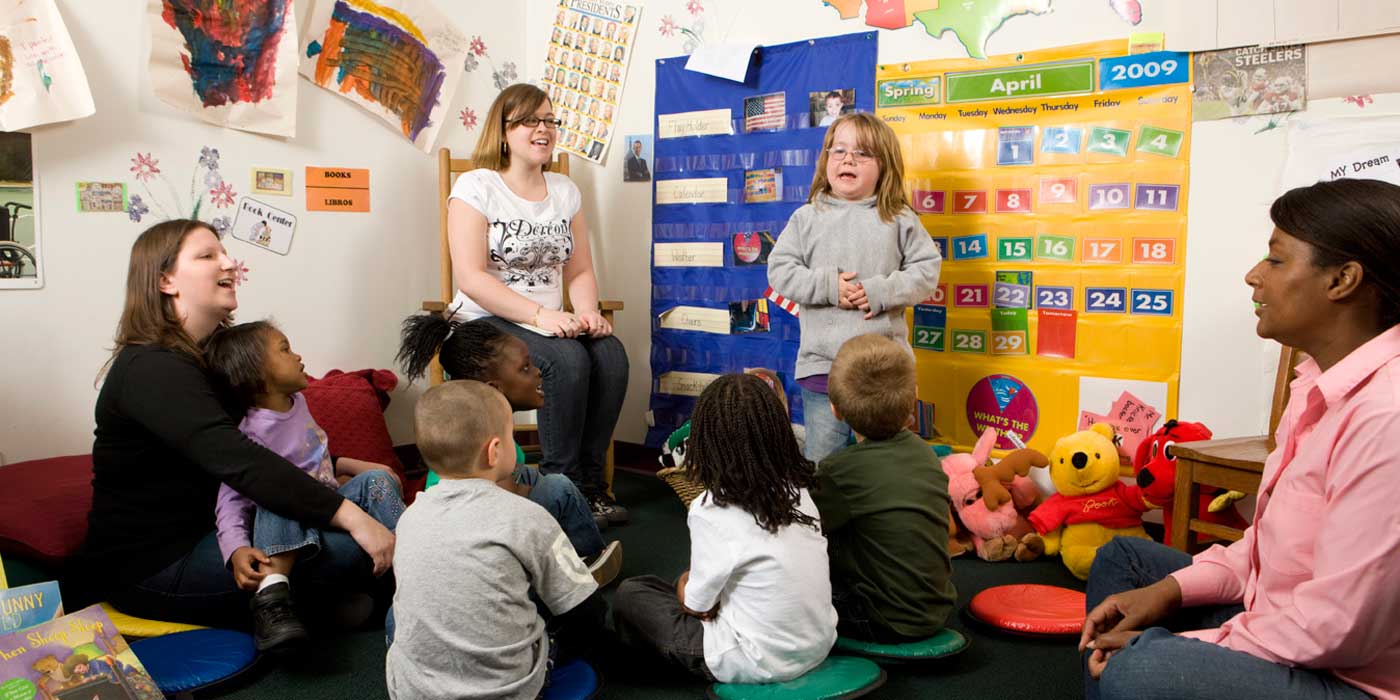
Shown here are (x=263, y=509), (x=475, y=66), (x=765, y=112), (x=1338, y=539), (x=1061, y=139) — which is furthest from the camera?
(x=475, y=66)

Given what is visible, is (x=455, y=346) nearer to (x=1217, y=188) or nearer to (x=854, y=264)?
(x=854, y=264)

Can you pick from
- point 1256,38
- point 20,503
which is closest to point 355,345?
point 20,503

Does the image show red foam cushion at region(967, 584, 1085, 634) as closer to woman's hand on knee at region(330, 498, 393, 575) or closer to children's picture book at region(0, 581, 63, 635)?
woman's hand on knee at region(330, 498, 393, 575)

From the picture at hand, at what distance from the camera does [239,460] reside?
189 cm

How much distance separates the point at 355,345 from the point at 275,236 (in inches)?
17.1

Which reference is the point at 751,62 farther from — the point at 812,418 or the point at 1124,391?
the point at 1124,391

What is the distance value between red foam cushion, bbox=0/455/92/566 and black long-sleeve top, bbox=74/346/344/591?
0.11 m

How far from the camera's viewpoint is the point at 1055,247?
2.81 m

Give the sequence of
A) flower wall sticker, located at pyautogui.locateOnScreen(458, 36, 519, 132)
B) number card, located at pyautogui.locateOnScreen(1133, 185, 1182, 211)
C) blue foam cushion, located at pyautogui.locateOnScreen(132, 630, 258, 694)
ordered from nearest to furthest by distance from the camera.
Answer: blue foam cushion, located at pyautogui.locateOnScreen(132, 630, 258, 694) < number card, located at pyautogui.locateOnScreen(1133, 185, 1182, 211) < flower wall sticker, located at pyautogui.locateOnScreen(458, 36, 519, 132)

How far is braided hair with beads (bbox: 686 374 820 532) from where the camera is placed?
167 cm

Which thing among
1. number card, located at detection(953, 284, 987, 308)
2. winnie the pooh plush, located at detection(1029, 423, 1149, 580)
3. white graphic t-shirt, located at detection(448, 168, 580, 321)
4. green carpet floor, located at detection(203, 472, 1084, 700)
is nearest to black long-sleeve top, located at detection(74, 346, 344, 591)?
green carpet floor, located at detection(203, 472, 1084, 700)

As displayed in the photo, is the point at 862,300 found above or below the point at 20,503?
above

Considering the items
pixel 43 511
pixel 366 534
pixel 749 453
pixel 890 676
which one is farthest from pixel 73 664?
pixel 890 676

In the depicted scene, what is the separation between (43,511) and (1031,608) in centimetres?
209
